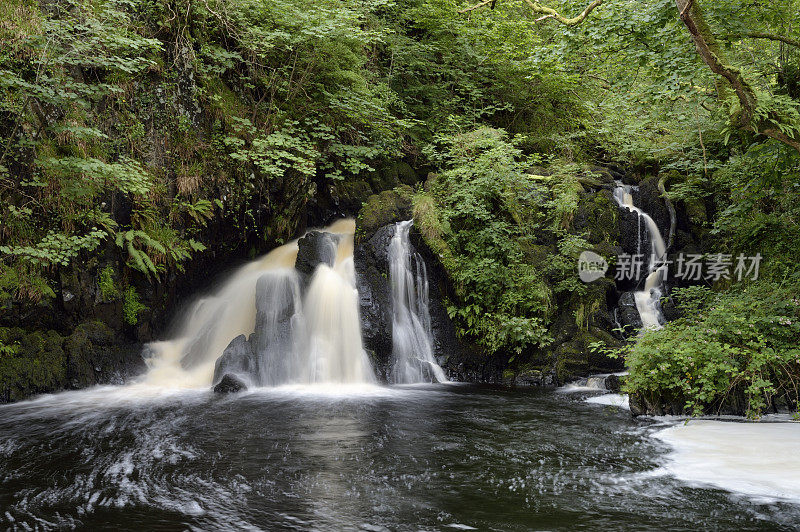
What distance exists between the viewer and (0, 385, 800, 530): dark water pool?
3.97m

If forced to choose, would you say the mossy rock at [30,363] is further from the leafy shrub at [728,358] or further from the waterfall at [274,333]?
the leafy shrub at [728,358]

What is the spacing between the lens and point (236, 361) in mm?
9719

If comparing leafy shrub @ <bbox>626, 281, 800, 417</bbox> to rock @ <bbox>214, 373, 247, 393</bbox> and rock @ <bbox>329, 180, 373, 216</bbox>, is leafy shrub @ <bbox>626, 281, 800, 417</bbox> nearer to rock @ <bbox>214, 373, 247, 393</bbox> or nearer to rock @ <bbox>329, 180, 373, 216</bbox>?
rock @ <bbox>214, 373, 247, 393</bbox>

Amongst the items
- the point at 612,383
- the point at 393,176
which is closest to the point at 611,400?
the point at 612,383

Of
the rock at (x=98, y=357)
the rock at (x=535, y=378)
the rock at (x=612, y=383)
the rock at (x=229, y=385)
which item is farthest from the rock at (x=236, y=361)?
the rock at (x=612, y=383)

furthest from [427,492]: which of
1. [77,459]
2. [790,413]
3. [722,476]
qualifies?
[790,413]

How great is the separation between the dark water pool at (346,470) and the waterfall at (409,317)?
2.35m

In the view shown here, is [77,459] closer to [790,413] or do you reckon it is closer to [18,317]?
[18,317]

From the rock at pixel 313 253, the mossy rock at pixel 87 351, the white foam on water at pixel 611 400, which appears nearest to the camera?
the white foam on water at pixel 611 400

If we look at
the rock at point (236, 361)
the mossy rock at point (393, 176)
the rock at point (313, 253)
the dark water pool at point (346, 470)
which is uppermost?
the mossy rock at point (393, 176)

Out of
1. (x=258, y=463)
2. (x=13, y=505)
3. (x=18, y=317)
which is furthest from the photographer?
(x=18, y=317)

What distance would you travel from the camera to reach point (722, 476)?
4758 mm

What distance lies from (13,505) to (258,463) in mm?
2009

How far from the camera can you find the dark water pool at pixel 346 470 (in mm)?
3971
